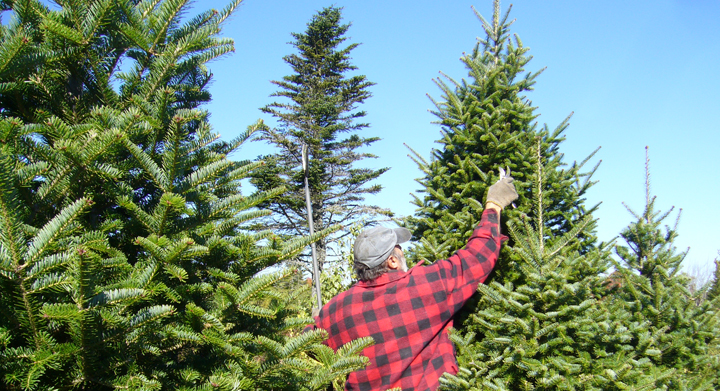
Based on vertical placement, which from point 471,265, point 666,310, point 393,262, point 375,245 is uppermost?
point 375,245

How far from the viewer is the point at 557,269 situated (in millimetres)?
2346

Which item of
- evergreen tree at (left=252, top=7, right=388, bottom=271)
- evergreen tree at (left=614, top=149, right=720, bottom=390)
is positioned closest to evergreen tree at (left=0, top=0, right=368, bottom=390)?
evergreen tree at (left=614, top=149, right=720, bottom=390)

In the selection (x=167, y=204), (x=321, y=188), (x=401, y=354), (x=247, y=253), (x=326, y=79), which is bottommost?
(x=401, y=354)

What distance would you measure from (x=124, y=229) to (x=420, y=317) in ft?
5.36

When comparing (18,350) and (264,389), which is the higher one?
(18,350)

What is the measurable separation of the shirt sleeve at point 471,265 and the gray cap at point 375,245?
1.03 ft

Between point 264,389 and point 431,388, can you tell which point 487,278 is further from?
point 264,389

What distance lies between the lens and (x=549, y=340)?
214cm

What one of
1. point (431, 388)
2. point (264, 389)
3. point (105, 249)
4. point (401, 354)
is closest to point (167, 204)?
point (105, 249)

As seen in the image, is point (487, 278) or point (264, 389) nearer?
point (264, 389)

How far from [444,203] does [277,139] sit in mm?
20267

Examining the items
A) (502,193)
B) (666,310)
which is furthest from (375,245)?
(666,310)

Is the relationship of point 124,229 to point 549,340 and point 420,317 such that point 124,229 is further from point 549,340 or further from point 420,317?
point 549,340

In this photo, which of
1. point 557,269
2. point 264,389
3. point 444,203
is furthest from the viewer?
point 444,203
